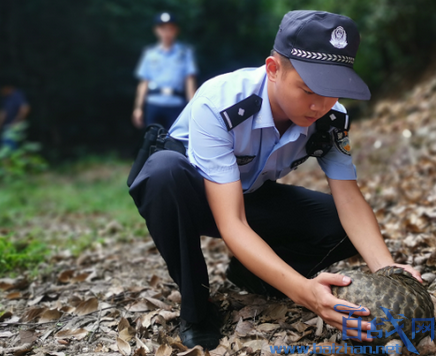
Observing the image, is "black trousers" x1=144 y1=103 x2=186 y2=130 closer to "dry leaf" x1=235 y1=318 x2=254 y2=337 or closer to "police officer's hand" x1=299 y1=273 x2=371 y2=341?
"dry leaf" x1=235 y1=318 x2=254 y2=337

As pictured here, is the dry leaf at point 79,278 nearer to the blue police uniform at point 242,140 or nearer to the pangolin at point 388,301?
the blue police uniform at point 242,140

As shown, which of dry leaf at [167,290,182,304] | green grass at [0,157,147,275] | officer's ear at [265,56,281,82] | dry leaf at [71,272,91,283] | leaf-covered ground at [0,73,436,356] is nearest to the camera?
officer's ear at [265,56,281,82]

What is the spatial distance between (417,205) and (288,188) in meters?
1.56

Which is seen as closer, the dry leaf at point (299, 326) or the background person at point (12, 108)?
the dry leaf at point (299, 326)

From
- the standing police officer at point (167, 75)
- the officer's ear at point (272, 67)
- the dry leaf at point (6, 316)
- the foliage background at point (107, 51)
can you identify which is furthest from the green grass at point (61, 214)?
the foliage background at point (107, 51)

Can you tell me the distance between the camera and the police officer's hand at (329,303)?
163 centimetres

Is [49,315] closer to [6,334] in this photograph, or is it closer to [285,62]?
[6,334]

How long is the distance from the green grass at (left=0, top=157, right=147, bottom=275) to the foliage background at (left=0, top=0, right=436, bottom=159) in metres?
2.87

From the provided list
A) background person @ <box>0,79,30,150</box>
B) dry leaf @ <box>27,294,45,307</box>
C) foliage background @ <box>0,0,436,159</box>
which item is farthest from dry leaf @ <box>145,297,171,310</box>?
background person @ <box>0,79,30,150</box>

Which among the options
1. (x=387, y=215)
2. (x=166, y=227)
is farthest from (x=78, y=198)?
(x=166, y=227)

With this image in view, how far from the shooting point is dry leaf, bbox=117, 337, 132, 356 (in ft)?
6.84

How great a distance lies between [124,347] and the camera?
6.94 feet

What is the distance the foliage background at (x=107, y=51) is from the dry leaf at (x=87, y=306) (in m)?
7.47

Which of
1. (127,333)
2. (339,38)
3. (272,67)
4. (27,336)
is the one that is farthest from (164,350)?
(339,38)
